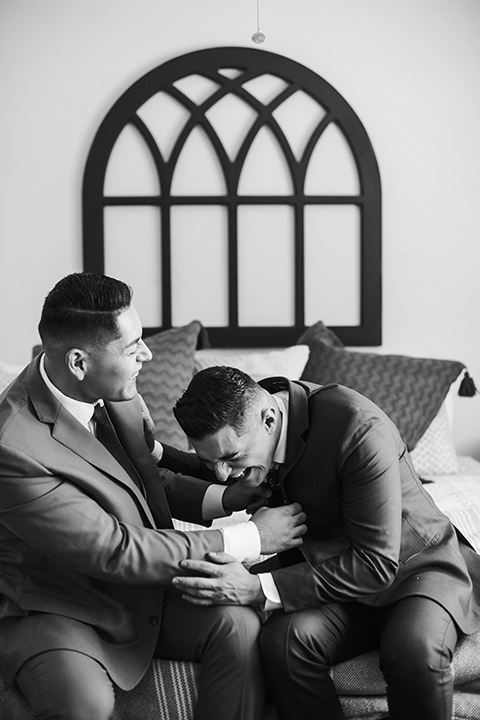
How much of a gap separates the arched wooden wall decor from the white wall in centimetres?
9

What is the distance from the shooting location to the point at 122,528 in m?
1.79

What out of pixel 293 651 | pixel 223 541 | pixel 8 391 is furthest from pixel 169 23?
pixel 293 651

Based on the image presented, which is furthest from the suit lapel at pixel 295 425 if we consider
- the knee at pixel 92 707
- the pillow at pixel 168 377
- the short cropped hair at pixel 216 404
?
the pillow at pixel 168 377

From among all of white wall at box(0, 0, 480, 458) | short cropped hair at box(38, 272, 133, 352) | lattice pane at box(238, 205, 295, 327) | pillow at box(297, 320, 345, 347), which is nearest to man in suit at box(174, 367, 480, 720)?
short cropped hair at box(38, 272, 133, 352)

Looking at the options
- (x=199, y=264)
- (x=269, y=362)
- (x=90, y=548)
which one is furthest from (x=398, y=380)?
(x=90, y=548)

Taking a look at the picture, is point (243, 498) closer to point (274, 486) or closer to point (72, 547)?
point (274, 486)

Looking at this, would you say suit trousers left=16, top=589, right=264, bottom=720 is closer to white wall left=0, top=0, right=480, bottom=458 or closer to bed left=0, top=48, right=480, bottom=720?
bed left=0, top=48, right=480, bottom=720

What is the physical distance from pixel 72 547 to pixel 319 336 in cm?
183

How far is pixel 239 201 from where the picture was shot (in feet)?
11.5

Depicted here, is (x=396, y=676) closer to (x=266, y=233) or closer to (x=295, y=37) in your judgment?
(x=266, y=233)

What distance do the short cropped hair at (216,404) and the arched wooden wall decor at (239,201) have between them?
5.78 feet

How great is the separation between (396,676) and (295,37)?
8.59ft

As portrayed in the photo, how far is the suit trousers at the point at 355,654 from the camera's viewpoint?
67.6 inches

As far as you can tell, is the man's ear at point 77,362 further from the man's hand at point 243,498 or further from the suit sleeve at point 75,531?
the man's hand at point 243,498
